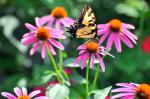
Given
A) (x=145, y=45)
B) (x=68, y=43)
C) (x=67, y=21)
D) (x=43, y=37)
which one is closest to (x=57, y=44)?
(x=43, y=37)

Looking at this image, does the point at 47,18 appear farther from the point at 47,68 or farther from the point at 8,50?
the point at 8,50

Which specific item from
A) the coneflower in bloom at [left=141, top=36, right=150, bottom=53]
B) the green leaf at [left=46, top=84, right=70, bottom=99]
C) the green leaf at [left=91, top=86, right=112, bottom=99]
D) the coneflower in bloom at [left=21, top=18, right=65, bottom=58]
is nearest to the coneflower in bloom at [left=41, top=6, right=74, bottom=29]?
the coneflower in bloom at [left=21, top=18, right=65, bottom=58]

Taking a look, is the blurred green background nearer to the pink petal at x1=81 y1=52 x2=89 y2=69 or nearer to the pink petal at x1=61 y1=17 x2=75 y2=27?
the pink petal at x1=61 y1=17 x2=75 y2=27

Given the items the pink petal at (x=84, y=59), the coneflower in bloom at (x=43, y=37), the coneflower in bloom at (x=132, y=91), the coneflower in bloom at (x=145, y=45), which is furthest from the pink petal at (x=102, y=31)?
the coneflower in bloom at (x=145, y=45)

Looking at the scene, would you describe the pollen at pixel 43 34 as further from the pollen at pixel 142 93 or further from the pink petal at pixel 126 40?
the pollen at pixel 142 93

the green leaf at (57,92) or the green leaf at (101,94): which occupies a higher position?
the green leaf at (57,92)
